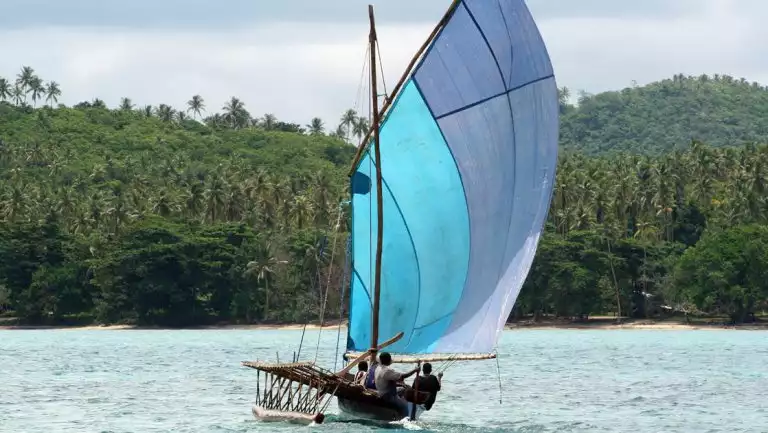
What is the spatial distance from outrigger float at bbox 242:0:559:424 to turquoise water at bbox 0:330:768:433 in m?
2.58

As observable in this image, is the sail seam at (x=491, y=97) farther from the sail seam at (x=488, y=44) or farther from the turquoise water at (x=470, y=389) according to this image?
the turquoise water at (x=470, y=389)

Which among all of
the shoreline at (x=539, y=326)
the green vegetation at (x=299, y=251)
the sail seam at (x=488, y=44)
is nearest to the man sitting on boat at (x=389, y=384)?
the sail seam at (x=488, y=44)

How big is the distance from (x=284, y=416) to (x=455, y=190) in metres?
7.12

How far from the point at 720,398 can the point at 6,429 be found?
24.2 m

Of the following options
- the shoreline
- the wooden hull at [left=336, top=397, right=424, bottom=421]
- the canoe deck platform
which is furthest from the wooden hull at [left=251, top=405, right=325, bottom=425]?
the shoreline

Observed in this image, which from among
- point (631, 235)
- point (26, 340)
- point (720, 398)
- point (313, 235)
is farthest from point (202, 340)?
point (720, 398)

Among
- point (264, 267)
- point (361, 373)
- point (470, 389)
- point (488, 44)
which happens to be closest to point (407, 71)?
point (488, 44)

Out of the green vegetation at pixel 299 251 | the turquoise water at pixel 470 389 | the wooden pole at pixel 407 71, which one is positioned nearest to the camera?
the wooden pole at pixel 407 71

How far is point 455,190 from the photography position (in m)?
32.0

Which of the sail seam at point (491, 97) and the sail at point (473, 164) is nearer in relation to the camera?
the sail at point (473, 164)

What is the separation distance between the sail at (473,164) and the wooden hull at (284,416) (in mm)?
3141

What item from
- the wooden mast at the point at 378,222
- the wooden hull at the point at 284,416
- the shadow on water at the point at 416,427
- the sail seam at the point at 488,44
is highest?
the sail seam at the point at 488,44

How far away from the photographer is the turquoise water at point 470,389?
126 ft

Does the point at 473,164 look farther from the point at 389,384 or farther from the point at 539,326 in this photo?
the point at 539,326
